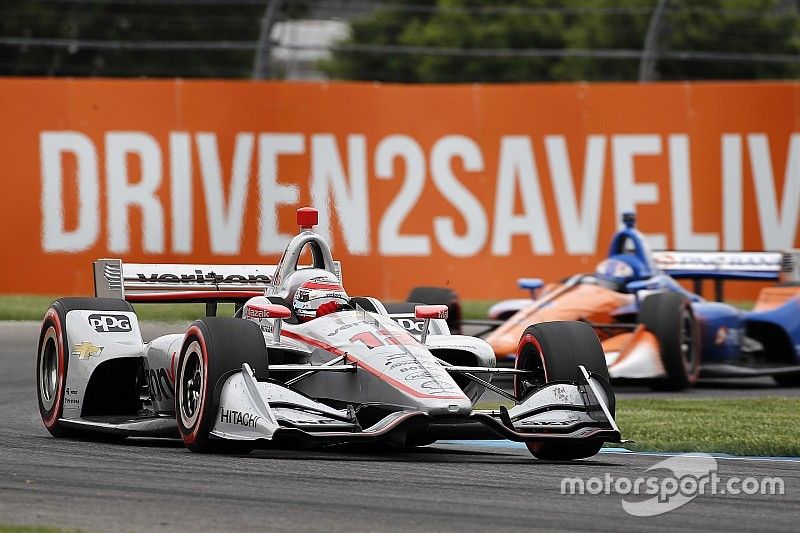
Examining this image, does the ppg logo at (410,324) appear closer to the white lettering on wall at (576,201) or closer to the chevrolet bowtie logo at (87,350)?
the chevrolet bowtie logo at (87,350)

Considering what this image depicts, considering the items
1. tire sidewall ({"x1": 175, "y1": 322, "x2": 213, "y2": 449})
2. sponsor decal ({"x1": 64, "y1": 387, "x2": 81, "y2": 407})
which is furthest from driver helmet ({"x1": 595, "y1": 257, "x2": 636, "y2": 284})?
tire sidewall ({"x1": 175, "y1": 322, "x2": 213, "y2": 449})

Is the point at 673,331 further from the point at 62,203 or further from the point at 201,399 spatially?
the point at 62,203

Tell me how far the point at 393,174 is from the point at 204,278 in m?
9.17

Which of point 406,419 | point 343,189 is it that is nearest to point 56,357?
point 406,419

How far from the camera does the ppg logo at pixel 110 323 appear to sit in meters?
10.2

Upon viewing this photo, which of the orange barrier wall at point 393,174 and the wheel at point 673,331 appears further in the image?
the orange barrier wall at point 393,174

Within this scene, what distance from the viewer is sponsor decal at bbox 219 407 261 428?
8259 mm

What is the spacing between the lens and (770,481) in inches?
318

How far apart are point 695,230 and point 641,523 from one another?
14.2 meters

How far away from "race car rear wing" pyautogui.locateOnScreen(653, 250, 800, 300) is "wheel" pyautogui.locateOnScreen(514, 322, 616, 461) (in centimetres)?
693

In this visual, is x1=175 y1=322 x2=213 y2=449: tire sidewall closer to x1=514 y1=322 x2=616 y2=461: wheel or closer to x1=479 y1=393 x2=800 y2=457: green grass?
x1=514 y1=322 x2=616 y2=461: wheel

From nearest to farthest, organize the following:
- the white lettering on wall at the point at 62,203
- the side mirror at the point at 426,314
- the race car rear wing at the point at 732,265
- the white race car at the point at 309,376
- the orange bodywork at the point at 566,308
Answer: the white race car at the point at 309,376 → the side mirror at the point at 426,314 → the orange bodywork at the point at 566,308 → the race car rear wing at the point at 732,265 → the white lettering on wall at the point at 62,203

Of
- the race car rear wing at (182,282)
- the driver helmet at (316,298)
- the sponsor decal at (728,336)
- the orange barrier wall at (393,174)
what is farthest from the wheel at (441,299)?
the orange barrier wall at (393,174)

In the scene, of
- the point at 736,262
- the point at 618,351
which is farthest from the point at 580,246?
the point at 618,351
